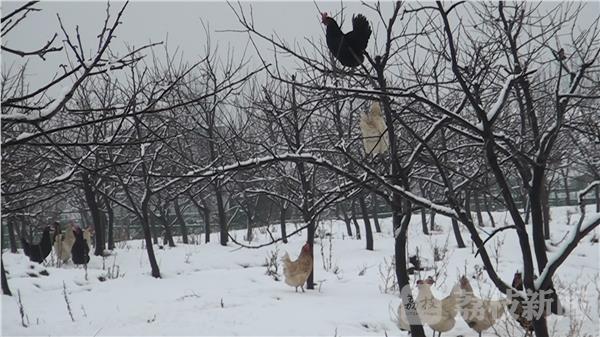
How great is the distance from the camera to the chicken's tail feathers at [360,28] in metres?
2.96

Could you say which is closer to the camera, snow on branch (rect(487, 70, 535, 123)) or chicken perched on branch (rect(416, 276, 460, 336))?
snow on branch (rect(487, 70, 535, 123))

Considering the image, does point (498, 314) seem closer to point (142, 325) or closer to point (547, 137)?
point (547, 137)

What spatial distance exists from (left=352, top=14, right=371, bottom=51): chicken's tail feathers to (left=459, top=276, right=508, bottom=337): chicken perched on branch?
318 centimetres

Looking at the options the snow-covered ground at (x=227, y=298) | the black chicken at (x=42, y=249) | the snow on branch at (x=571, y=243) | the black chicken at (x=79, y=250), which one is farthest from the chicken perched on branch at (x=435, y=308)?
the black chicken at (x=42, y=249)

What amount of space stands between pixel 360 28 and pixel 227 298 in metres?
4.78

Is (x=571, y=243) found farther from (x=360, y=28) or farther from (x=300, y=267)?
(x=300, y=267)

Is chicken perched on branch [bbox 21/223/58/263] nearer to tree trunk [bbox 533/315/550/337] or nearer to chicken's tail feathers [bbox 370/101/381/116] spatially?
chicken's tail feathers [bbox 370/101/381/116]

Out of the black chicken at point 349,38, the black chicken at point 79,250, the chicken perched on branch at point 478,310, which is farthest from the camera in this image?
the black chicken at point 79,250

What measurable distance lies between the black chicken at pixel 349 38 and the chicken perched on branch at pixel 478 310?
3146mm

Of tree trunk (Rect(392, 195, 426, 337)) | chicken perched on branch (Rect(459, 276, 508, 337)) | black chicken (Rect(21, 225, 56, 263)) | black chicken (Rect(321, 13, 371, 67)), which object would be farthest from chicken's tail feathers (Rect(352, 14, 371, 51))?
black chicken (Rect(21, 225, 56, 263))

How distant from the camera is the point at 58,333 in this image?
5660mm

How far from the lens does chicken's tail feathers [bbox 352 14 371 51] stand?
9.70ft

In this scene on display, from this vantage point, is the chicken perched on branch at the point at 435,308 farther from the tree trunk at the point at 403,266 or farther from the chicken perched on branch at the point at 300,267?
the chicken perched on branch at the point at 300,267

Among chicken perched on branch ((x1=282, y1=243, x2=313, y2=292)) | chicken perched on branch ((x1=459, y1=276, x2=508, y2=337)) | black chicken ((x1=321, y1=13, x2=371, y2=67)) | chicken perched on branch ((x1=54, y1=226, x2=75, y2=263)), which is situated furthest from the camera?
chicken perched on branch ((x1=54, y1=226, x2=75, y2=263))
